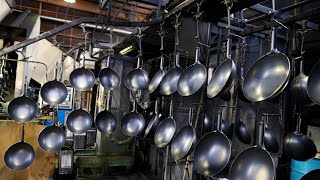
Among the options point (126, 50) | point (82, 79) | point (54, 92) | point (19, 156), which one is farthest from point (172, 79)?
point (126, 50)

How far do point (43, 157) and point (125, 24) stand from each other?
4.58 ft

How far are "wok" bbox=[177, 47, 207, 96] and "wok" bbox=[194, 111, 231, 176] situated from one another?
0.65 feet

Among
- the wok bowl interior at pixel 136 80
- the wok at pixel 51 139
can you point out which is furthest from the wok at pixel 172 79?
the wok at pixel 51 139

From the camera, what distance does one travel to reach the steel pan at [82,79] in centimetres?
178

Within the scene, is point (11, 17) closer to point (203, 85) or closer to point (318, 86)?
point (203, 85)

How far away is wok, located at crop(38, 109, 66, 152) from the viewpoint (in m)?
1.68

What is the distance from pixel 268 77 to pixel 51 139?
1.49 m

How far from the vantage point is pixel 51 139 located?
5.62 ft

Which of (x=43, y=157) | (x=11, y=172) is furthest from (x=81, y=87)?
(x=11, y=172)

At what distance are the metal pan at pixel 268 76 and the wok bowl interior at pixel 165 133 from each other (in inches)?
22.9

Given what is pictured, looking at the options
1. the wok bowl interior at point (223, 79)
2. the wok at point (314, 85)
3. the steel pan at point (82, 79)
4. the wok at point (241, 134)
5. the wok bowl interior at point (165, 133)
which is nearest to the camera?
the wok at point (314, 85)

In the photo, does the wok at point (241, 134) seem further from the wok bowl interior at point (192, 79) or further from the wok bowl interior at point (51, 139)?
the wok bowl interior at point (51, 139)

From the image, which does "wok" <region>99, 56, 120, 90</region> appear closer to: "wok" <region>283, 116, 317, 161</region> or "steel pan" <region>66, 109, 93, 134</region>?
"steel pan" <region>66, 109, 93, 134</region>

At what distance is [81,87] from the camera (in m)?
1.78
